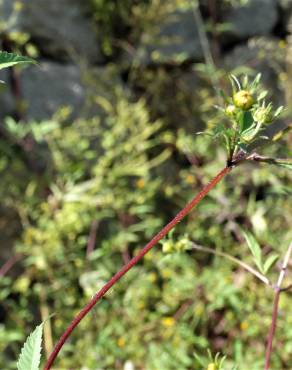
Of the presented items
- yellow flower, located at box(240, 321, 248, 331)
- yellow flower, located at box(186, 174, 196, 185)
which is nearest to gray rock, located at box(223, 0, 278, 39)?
yellow flower, located at box(186, 174, 196, 185)

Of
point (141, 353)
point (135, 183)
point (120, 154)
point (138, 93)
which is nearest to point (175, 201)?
point (135, 183)

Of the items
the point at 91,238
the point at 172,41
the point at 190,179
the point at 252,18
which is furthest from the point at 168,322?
the point at 252,18

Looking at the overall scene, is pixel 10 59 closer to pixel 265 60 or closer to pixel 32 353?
pixel 32 353

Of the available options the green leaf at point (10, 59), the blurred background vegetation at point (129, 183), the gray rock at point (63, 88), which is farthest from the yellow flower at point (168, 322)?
the green leaf at point (10, 59)

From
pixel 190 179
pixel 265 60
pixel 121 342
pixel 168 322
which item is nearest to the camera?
pixel 121 342

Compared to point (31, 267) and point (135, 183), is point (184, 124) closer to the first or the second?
point (135, 183)

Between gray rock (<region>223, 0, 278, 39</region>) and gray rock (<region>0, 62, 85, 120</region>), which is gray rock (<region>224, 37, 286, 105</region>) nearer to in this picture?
gray rock (<region>223, 0, 278, 39</region>)

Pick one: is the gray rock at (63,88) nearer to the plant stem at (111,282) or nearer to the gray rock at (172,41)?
the gray rock at (172,41)
